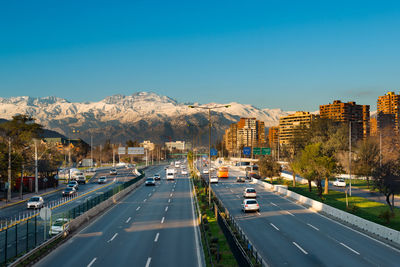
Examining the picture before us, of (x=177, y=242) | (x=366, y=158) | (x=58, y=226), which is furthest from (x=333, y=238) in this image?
(x=366, y=158)

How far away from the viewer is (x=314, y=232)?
30.6 metres

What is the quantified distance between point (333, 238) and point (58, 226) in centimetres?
2024

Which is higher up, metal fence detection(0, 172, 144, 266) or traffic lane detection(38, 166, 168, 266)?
metal fence detection(0, 172, 144, 266)

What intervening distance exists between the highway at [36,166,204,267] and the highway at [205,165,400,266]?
4.72 meters

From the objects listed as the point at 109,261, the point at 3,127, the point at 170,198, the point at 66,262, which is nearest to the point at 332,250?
the point at 109,261

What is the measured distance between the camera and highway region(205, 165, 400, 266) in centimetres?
2208

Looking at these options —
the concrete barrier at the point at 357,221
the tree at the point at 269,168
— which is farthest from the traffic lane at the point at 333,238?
the tree at the point at 269,168

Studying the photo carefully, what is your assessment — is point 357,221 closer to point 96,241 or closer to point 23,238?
point 96,241

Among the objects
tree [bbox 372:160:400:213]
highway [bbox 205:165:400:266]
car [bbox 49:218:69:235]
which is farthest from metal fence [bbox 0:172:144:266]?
tree [bbox 372:160:400:213]

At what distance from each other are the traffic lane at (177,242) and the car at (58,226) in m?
7.27

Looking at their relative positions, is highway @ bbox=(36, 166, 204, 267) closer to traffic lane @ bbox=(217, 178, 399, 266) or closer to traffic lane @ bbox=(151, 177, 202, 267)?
traffic lane @ bbox=(151, 177, 202, 267)

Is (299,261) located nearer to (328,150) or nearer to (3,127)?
(328,150)

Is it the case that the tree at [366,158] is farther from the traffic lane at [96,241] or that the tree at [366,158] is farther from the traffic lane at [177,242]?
the traffic lane at [96,241]

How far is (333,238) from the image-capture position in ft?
93.0
